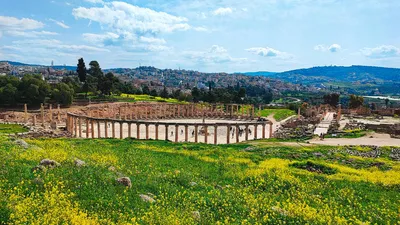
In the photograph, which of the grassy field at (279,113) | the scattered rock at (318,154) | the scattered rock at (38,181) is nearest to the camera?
the scattered rock at (38,181)

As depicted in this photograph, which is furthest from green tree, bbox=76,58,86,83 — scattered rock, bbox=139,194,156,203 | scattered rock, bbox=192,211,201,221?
scattered rock, bbox=192,211,201,221

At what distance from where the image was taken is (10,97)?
218 ft

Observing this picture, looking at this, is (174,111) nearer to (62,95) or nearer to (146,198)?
(62,95)

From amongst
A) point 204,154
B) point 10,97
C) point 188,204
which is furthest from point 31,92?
point 188,204

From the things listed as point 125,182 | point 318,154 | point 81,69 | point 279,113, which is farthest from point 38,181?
point 81,69

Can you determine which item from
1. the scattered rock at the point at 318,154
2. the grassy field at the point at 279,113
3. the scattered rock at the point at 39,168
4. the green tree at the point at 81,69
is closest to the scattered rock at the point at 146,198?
the scattered rock at the point at 39,168

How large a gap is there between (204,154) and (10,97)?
52530 millimetres

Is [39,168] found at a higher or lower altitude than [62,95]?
lower

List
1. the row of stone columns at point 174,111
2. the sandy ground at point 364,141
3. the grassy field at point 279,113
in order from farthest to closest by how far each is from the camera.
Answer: the grassy field at point 279,113 < the row of stone columns at point 174,111 < the sandy ground at point 364,141

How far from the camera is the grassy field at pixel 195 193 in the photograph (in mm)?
11320

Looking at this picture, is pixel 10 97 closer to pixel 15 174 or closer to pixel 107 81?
pixel 107 81

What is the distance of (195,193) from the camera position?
1577cm

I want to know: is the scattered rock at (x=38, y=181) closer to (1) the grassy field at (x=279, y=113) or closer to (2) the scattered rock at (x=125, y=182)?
(2) the scattered rock at (x=125, y=182)

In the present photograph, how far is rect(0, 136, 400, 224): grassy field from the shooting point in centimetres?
1132
